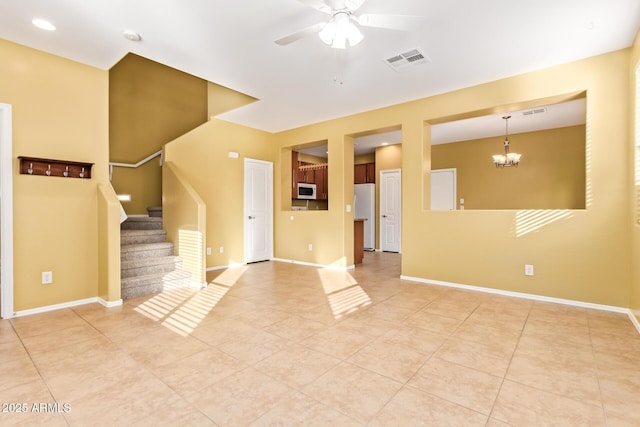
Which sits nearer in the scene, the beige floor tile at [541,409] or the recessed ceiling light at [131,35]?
the beige floor tile at [541,409]

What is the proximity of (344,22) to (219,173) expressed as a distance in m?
3.93

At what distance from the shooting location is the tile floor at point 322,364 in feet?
5.32

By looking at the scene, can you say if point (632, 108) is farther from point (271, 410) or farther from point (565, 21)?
point (271, 410)

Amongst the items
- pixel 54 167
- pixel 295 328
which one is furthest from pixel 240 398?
pixel 54 167

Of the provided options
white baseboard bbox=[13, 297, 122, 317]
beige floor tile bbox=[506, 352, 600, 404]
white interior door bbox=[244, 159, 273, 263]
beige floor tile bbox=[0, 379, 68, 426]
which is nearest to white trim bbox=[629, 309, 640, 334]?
beige floor tile bbox=[506, 352, 600, 404]

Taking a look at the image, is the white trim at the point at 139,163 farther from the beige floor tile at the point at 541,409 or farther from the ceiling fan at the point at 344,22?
the beige floor tile at the point at 541,409

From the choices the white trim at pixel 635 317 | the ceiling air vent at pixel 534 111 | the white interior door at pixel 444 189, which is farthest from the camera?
the white interior door at pixel 444 189

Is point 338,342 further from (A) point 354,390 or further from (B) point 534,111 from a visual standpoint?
(B) point 534,111

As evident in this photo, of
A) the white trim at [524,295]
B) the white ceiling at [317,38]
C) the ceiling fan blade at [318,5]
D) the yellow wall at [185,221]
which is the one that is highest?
the white ceiling at [317,38]

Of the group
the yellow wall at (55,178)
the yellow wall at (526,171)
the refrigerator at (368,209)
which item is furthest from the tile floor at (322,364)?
the refrigerator at (368,209)

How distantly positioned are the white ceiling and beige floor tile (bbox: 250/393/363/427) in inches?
113

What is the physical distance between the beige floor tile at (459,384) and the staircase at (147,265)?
343 centimetres

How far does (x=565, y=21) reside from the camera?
8.82 ft

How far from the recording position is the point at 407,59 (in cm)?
336
